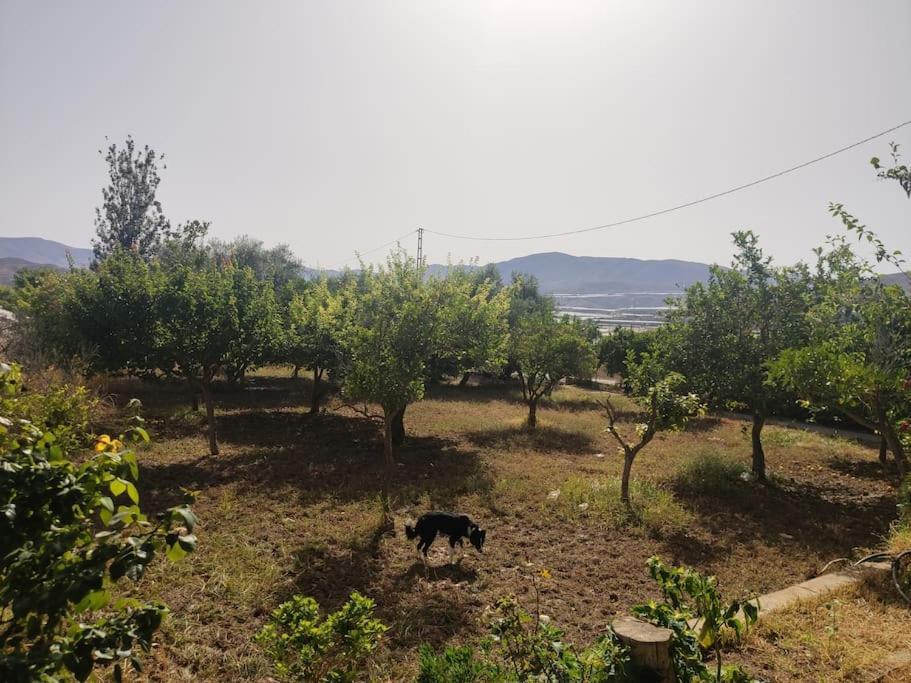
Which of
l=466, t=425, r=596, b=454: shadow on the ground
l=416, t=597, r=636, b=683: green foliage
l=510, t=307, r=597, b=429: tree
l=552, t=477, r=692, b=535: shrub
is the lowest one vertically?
l=466, t=425, r=596, b=454: shadow on the ground

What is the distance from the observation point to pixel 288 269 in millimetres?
64875

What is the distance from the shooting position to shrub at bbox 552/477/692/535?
10.7 metres

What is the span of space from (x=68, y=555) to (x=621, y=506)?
1129cm

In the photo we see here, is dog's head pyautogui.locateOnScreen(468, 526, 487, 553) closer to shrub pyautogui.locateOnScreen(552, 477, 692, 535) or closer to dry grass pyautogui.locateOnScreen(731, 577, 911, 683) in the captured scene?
shrub pyautogui.locateOnScreen(552, 477, 692, 535)

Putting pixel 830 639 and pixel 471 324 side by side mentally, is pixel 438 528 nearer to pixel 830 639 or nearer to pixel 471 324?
pixel 830 639

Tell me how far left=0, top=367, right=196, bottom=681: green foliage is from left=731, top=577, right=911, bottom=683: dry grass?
583 cm

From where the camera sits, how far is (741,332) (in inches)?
588

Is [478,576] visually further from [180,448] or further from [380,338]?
[180,448]

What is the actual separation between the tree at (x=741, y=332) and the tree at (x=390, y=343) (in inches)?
317

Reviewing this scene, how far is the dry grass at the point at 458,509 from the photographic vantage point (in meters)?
6.80

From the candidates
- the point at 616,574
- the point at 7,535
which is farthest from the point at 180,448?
the point at 7,535

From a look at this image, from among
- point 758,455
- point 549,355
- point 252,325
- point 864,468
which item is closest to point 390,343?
point 252,325

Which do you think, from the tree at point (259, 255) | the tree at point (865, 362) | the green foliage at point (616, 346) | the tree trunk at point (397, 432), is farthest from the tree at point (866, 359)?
the tree at point (259, 255)

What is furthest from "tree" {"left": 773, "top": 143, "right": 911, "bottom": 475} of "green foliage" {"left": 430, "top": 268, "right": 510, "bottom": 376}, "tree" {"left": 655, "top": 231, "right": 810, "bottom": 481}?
"green foliage" {"left": 430, "top": 268, "right": 510, "bottom": 376}
